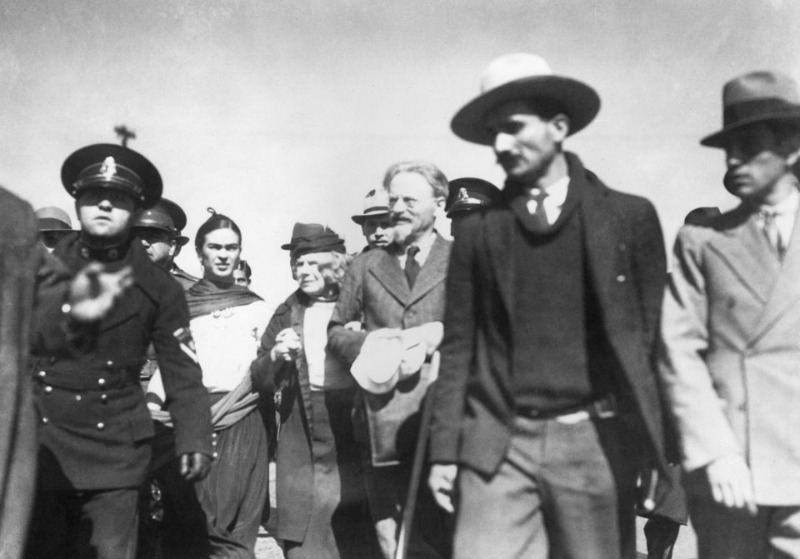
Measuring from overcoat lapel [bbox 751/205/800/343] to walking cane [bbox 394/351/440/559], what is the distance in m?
1.49

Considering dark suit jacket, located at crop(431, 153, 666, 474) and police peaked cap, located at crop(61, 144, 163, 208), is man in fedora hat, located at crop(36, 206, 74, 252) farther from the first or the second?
dark suit jacket, located at crop(431, 153, 666, 474)

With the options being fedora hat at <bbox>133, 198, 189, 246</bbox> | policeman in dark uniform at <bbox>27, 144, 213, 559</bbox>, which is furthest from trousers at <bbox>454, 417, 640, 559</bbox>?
fedora hat at <bbox>133, 198, 189, 246</bbox>

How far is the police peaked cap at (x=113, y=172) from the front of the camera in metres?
4.96

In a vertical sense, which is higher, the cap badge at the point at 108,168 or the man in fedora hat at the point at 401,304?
the cap badge at the point at 108,168

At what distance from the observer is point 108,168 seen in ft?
16.4

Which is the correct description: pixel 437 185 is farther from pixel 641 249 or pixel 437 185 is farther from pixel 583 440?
pixel 583 440

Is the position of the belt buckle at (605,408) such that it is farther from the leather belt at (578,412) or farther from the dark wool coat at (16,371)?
the dark wool coat at (16,371)

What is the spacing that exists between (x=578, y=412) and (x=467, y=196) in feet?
11.8

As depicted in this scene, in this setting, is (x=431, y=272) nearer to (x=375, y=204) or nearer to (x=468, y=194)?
(x=375, y=204)

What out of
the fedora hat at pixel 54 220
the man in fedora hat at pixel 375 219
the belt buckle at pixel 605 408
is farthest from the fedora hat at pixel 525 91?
the fedora hat at pixel 54 220

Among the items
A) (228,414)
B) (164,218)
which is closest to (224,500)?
(228,414)

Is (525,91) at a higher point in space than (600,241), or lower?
higher

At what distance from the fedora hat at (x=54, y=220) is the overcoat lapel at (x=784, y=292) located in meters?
6.83

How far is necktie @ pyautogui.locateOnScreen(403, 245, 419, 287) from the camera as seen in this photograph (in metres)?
5.36
